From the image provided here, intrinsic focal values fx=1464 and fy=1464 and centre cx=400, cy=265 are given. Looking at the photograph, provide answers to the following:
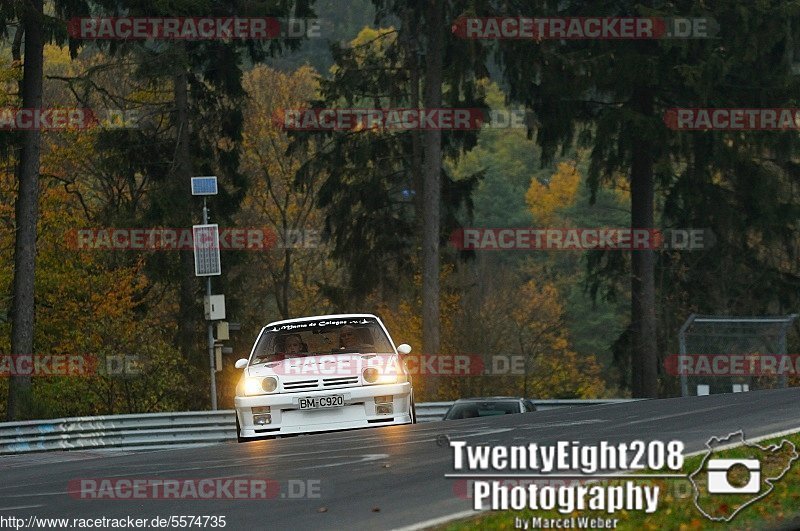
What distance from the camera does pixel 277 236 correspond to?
59.0m

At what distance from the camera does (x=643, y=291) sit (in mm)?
40375

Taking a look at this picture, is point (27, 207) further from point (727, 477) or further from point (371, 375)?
point (727, 477)

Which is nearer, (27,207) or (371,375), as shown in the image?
(371,375)

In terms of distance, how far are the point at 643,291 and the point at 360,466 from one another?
Answer: 28.4m

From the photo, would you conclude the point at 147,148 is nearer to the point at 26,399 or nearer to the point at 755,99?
the point at 26,399

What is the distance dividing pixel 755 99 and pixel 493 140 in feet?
189

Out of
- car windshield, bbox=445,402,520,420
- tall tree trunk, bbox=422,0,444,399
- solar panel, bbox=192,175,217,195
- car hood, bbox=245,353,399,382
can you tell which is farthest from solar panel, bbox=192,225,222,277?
car hood, bbox=245,353,399,382

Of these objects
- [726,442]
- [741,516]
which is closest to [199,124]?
[726,442]

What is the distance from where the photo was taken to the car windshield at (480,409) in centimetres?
2367

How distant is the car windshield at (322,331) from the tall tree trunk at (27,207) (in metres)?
15.2

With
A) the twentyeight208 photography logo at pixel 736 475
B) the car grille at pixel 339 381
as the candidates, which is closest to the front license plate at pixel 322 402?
the car grille at pixel 339 381

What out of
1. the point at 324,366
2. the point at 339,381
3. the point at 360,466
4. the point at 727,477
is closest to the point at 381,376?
the point at 339,381

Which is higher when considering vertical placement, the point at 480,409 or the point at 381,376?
the point at 381,376

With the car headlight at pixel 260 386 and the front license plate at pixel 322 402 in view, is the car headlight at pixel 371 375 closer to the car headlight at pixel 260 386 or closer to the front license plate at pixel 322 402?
the front license plate at pixel 322 402
